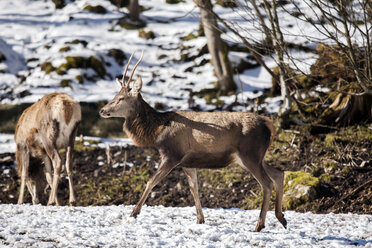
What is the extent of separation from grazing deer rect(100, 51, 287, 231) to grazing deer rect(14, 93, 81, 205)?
2.11 m

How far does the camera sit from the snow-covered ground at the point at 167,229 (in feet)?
15.9

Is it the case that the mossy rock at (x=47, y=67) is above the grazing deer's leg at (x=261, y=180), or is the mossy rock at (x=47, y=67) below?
above

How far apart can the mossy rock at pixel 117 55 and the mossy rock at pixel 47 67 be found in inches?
89.0

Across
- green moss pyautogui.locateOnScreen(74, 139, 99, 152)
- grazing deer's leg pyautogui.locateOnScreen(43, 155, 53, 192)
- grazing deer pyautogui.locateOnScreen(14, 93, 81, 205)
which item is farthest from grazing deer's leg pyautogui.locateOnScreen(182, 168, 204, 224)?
green moss pyautogui.locateOnScreen(74, 139, 99, 152)

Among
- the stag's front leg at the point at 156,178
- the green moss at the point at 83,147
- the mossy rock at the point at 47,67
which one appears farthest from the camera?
the mossy rock at the point at 47,67

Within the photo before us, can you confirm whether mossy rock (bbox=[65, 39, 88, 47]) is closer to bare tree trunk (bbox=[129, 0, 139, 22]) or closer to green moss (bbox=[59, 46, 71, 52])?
green moss (bbox=[59, 46, 71, 52])

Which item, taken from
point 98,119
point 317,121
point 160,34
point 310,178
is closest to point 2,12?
point 160,34

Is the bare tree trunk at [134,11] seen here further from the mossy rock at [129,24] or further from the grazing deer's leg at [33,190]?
the grazing deer's leg at [33,190]

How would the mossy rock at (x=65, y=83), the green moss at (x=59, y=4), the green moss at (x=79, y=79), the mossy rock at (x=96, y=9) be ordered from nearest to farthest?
the mossy rock at (x=65, y=83)
the green moss at (x=79, y=79)
the mossy rock at (x=96, y=9)
the green moss at (x=59, y=4)

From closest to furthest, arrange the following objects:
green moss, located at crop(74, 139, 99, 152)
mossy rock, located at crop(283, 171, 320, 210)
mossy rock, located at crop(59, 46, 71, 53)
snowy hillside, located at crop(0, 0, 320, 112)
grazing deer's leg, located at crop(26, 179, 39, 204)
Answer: mossy rock, located at crop(283, 171, 320, 210), grazing deer's leg, located at crop(26, 179, 39, 204), green moss, located at crop(74, 139, 99, 152), snowy hillside, located at crop(0, 0, 320, 112), mossy rock, located at crop(59, 46, 71, 53)

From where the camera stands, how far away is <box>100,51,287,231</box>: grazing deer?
5793mm

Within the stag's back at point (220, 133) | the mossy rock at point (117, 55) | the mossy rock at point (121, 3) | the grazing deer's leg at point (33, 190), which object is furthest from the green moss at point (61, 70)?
the stag's back at point (220, 133)

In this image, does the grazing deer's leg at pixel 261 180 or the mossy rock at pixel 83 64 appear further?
the mossy rock at pixel 83 64

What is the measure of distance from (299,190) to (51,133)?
452cm
